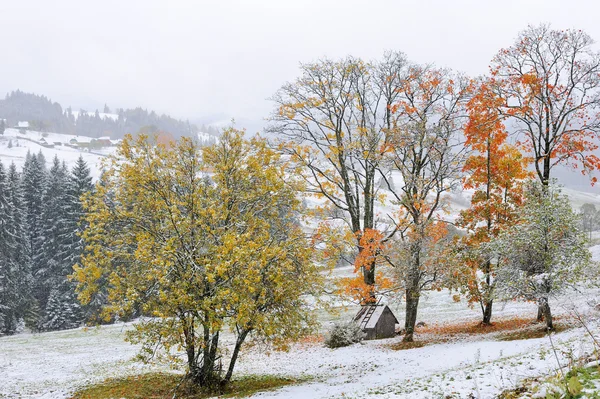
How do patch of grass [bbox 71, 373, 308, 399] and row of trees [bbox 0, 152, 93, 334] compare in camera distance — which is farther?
row of trees [bbox 0, 152, 93, 334]

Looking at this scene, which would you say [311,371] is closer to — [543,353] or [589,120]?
[543,353]

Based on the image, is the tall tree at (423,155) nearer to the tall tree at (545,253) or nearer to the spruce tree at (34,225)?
the tall tree at (545,253)

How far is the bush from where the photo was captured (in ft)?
77.0

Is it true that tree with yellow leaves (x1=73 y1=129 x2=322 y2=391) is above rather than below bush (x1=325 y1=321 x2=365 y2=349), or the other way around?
above

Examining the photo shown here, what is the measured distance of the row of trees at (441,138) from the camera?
2067 centimetres

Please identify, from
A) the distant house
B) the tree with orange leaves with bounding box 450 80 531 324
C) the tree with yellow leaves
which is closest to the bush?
the distant house

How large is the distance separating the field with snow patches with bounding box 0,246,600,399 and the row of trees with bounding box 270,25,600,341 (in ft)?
9.67

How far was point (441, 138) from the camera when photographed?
21.5 m

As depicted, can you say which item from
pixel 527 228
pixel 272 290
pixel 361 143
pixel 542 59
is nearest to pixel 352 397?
pixel 272 290

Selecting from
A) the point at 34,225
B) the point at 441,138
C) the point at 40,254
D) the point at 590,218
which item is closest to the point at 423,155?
the point at 441,138

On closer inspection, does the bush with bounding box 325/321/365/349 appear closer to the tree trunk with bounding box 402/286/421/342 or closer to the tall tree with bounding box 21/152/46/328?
the tree trunk with bounding box 402/286/421/342

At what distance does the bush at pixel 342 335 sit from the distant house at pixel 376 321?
134 centimetres

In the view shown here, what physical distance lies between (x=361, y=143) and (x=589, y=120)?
37.5 ft

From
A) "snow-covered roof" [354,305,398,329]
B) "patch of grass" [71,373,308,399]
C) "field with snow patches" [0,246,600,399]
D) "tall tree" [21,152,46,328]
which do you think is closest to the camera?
"field with snow patches" [0,246,600,399]
